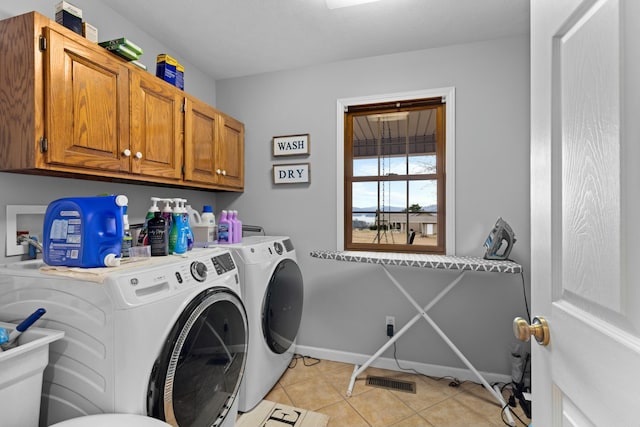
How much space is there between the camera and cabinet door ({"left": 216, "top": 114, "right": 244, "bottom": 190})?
8.01 feet

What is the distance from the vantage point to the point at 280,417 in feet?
5.92

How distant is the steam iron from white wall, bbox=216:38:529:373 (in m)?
0.21

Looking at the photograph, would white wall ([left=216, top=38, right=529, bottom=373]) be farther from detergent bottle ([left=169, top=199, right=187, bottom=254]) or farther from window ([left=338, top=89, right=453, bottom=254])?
Answer: detergent bottle ([left=169, top=199, right=187, bottom=254])

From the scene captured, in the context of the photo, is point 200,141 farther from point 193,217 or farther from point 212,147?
point 193,217

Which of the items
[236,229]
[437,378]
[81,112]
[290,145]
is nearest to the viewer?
[81,112]

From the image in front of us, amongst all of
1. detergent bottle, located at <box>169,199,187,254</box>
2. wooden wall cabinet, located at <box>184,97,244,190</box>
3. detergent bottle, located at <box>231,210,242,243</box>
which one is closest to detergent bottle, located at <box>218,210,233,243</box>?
detergent bottle, located at <box>231,210,242,243</box>

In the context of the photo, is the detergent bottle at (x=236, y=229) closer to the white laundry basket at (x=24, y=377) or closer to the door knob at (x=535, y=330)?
the white laundry basket at (x=24, y=377)

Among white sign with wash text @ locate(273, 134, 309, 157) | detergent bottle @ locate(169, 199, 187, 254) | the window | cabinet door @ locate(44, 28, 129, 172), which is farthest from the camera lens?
white sign with wash text @ locate(273, 134, 309, 157)

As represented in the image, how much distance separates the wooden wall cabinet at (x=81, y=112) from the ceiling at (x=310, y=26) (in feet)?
1.64

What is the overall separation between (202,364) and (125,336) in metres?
0.40

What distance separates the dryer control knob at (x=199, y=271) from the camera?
136cm

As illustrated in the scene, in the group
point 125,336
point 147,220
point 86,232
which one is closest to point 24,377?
point 125,336

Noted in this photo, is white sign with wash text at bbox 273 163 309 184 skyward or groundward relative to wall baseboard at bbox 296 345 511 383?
skyward

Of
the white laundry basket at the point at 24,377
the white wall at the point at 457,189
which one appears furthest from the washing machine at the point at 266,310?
the white laundry basket at the point at 24,377
